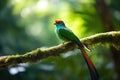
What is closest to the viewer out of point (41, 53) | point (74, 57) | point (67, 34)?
point (41, 53)

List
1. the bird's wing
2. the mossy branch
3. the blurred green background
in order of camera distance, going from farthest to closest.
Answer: the blurred green background, the bird's wing, the mossy branch

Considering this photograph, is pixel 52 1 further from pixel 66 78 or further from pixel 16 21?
pixel 66 78

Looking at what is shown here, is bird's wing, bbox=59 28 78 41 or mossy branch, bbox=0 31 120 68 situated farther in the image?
bird's wing, bbox=59 28 78 41

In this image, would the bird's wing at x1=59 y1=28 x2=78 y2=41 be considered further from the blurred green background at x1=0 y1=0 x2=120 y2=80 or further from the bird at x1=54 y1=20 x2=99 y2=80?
the blurred green background at x1=0 y1=0 x2=120 y2=80

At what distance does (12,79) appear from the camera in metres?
8.23

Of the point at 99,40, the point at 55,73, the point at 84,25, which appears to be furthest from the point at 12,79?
the point at 99,40

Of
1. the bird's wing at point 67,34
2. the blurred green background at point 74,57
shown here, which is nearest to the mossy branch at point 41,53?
the bird's wing at point 67,34

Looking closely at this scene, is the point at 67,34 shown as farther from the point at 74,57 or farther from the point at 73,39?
the point at 74,57

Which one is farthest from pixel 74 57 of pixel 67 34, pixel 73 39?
pixel 73 39

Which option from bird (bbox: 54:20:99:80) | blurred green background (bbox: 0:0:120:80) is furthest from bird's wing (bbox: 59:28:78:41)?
blurred green background (bbox: 0:0:120:80)

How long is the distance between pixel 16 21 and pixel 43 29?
5.78 ft

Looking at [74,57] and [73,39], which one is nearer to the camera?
[73,39]

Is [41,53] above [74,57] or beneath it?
above

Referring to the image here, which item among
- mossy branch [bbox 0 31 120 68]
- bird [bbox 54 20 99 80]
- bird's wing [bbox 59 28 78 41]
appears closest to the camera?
bird [bbox 54 20 99 80]
